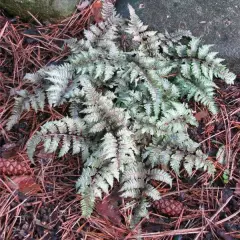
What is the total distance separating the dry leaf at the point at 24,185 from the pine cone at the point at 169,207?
843 mm

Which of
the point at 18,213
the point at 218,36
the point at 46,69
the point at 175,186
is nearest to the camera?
the point at 18,213

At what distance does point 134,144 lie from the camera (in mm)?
2791

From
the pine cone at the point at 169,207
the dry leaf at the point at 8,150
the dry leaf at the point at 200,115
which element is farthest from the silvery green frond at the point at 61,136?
the dry leaf at the point at 200,115

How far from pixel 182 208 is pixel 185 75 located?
100 cm

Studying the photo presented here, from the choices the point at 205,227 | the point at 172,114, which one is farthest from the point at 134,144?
the point at 205,227

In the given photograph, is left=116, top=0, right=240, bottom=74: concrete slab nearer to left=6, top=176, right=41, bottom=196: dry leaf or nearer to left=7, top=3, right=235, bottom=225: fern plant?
left=7, top=3, right=235, bottom=225: fern plant

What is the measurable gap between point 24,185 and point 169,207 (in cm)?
102

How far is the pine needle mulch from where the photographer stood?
264 cm

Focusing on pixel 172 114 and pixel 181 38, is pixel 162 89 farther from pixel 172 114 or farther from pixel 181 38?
pixel 181 38

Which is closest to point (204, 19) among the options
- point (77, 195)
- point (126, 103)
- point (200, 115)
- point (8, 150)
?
point (200, 115)

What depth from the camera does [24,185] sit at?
9.09ft

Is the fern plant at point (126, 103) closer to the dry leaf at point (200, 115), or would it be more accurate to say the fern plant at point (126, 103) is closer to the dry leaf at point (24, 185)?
the dry leaf at point (200, 115)

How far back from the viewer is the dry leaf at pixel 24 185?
2754 millimetres

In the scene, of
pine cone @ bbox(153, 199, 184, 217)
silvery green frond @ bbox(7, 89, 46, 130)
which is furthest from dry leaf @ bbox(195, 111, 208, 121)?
silvery green frond @ bbox(7, 89, 46, 130)
